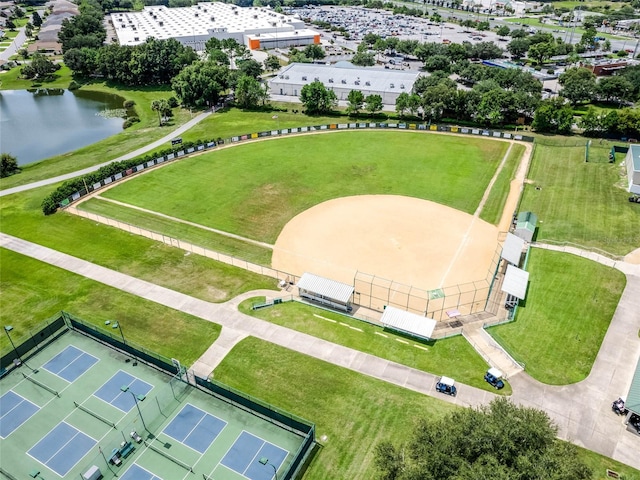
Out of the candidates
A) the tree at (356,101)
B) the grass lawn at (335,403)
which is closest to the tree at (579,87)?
the tree at (356,101)

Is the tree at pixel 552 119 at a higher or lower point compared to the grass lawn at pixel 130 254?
higher

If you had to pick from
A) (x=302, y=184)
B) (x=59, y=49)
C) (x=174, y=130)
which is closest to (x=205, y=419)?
(x=302, y=184)

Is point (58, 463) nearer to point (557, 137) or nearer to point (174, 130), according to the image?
point (174, 130)

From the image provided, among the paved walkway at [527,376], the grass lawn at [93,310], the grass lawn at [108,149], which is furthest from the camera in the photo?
the grass lawn at [108,149]

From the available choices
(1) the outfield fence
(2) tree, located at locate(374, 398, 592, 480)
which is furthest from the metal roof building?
(2) tree, located at locate(374, 398, 592, 480)

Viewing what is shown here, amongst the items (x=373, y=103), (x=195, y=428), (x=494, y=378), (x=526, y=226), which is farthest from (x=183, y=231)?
(x=373, y=103)

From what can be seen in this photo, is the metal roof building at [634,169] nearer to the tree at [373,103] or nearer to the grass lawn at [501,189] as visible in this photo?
the grass lawn at [501,189]
